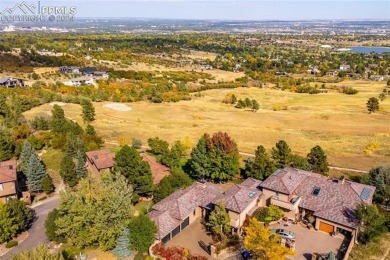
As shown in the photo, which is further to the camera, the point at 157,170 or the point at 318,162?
the point at 157,170

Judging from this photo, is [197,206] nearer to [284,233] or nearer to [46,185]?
[284,233]

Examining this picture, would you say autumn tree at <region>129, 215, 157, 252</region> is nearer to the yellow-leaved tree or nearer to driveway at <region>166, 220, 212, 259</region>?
driveway at <region>166, 220, 212, 259</region>

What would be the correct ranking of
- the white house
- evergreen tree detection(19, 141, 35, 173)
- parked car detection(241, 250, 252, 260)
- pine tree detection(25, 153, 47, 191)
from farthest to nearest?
the white house
evergreen tree detection(19, 141, 35, 173)
pine tree detection(25, 153, 47, 191)
parked car detection(241, 250, 252, 260)

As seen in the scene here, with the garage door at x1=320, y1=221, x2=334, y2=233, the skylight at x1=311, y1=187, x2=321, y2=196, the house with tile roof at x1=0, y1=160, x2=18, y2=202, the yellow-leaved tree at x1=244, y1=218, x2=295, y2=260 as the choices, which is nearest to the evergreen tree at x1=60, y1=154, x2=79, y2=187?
the house with tile roof at x1=0, y1=160, x2=18, y2=202

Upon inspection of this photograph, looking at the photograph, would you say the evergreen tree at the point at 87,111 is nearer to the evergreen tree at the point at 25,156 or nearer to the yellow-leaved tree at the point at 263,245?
the evergreen tree at the point at 25,156

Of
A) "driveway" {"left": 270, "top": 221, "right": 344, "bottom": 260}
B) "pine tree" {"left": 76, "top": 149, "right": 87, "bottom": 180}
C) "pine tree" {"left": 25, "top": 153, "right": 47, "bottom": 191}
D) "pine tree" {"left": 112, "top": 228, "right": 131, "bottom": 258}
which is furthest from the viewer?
"pine tree" {"left": 76, "top": 149, "right": 87, "bottom": 180}

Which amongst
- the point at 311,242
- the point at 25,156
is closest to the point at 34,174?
the point at 25,156

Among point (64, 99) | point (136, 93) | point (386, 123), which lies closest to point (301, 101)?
point (386, 123)
